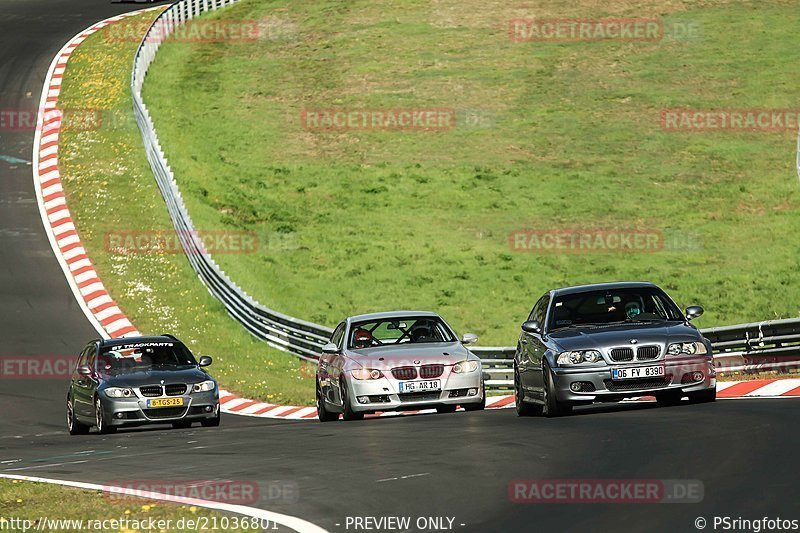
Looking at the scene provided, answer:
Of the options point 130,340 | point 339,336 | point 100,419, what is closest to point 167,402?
point 100,419

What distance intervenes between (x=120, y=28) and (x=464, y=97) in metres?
13.8

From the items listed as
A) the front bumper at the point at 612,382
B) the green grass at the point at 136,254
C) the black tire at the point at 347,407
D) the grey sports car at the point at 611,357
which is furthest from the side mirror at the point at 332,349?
the green grass at the point at 136,254

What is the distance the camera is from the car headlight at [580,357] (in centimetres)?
1595

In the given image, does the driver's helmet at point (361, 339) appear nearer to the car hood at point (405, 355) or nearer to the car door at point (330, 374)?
the car door at point (330, 374)

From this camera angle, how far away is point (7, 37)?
180 feet

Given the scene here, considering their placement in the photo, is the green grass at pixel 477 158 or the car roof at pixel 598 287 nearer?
the car roof at pixel 598 287

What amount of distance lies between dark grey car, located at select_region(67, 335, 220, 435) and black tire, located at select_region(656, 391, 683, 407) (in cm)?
639

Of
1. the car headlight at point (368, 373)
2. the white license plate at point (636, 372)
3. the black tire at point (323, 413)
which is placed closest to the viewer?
the white license plate at point (636, 372)

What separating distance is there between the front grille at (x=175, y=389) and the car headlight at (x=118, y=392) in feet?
1.62

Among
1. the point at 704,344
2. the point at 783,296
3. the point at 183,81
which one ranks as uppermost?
the point at 183,81

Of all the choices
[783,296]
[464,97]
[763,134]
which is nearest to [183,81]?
[464,97]

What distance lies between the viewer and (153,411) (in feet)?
65.2

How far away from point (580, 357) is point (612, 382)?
439 millimetres

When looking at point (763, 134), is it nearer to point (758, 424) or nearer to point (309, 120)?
point (309, 120)
